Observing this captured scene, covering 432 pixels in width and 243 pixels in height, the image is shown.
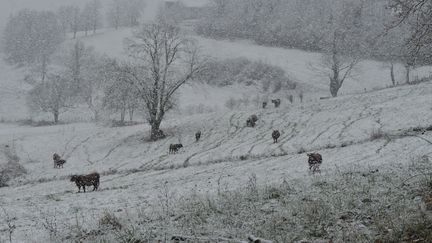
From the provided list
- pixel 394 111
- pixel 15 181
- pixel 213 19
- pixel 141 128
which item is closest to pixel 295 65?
pixel 213 19

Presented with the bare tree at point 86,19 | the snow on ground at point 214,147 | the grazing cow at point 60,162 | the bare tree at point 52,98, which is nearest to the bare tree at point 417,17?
the snow on ground at point 214,147

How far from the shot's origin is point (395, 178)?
9.78 meters

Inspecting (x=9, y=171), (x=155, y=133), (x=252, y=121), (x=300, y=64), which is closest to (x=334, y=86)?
(x=300, y=64)

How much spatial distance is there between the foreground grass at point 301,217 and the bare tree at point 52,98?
191 ft

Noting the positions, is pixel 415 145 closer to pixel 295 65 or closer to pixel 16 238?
pixel 16 238

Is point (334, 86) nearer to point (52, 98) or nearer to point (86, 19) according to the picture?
point (52, 98)

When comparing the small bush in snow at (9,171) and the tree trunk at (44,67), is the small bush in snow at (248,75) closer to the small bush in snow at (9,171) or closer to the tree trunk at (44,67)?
the tree trunk at (44,67)

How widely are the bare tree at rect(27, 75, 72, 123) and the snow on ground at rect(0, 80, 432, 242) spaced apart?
43.2 feet

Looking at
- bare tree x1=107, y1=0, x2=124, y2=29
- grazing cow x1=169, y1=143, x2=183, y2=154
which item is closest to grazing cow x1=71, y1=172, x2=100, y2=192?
grazing cow x1=169, y1=143, x2=183, y2=154

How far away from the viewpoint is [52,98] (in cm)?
6519

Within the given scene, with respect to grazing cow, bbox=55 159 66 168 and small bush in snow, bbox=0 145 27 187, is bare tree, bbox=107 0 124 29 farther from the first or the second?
grazing cow, bbox=55 159 66 168

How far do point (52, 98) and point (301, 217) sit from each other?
2507 inches

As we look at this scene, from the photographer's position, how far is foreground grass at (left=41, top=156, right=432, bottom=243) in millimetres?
6442

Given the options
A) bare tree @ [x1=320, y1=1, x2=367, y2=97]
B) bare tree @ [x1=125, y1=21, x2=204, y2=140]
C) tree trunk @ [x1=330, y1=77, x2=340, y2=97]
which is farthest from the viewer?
bare tree @ [x1=320, y1=1, x2=367, y2=97]
